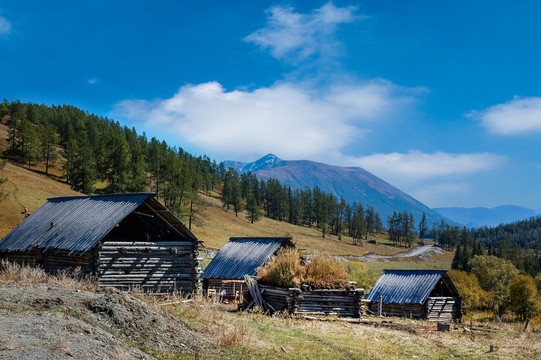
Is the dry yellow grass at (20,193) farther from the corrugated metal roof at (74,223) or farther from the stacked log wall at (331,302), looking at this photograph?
the stacked log wall at (331,302)

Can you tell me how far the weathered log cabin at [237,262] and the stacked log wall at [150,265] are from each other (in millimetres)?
4657

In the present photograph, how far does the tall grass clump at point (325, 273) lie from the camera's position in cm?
2158

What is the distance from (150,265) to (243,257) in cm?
782

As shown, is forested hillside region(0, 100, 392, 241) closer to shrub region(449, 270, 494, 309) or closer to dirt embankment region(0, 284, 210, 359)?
shrub region(449, 270, 494, 309)

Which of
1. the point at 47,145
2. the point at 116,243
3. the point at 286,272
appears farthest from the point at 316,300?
the point at 47,145

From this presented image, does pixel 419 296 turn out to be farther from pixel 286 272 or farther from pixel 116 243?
pixel 116 243

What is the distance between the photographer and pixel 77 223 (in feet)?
76.0

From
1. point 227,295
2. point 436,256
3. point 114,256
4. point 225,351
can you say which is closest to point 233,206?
point 436,256

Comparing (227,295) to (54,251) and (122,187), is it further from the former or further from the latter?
(122,187)

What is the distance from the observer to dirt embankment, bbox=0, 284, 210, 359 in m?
7.29

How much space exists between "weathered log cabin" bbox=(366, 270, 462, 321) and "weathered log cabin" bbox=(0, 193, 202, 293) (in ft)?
51.2

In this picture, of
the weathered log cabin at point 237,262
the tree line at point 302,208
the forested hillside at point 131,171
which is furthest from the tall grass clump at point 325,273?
the tree line at point 302,208

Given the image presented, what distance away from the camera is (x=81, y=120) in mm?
127375

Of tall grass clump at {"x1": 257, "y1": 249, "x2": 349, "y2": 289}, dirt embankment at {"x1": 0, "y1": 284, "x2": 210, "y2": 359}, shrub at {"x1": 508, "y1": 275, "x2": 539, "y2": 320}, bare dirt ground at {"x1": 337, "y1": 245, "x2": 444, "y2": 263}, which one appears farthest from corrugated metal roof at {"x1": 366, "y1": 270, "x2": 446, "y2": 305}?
bare dirt ground at {"x1": 337, "y1": 245, "x2": 444, "y2": 263}
